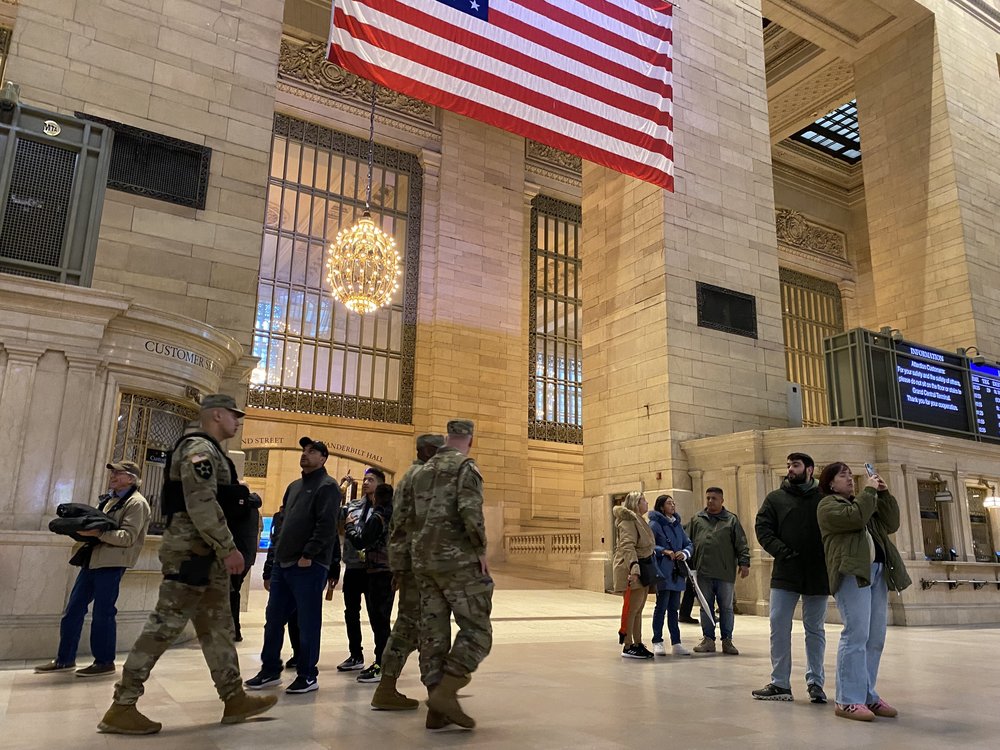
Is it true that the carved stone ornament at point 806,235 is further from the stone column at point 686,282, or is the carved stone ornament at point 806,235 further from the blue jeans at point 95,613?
the blue jeans at point 95,613

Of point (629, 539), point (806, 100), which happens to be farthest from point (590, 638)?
point (806, 100)

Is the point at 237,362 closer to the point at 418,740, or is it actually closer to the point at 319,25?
the point at 418,740

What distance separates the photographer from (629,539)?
21.5ft

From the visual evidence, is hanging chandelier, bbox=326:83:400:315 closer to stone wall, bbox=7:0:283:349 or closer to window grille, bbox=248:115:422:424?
window grille, bbox=248:115:422:424

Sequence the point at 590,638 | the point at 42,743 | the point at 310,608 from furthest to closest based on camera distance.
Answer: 1. the point at 590,638
2. the point at 310,608
3. the point at 42,743

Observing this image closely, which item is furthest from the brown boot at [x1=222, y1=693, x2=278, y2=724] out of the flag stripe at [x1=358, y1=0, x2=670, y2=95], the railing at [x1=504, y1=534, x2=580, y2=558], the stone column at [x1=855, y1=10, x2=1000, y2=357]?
the stone column at [x1=855, y1=10, x2=1000, y2=357]

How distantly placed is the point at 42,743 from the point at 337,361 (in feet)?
54.0

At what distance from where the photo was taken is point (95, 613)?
5.08 meters

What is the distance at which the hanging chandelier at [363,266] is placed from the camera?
1516cm

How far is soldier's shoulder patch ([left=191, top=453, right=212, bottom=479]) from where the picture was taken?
367cm

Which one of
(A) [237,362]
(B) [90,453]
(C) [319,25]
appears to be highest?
(C) [319,25]

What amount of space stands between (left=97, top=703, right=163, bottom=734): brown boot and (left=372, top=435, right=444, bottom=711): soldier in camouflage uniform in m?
1.13

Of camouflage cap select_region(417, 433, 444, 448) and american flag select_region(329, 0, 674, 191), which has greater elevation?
american flag select_region(329, 0, 674, 191)

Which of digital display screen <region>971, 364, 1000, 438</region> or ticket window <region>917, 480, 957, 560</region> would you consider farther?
digital display screen <region>971, 364, 1000, 438</region>
